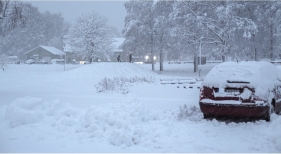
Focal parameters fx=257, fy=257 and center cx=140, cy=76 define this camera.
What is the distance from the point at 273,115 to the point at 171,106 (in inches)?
139

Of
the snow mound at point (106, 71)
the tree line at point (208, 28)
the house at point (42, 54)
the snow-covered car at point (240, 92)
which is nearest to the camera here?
the snow-covered car at point (240, 92)

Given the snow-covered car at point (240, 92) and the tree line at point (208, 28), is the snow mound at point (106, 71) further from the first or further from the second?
the snow-covered car at point (240, 92)

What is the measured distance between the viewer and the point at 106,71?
26.9 metres

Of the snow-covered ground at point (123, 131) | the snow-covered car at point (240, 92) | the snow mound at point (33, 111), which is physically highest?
the snow-covered car at point (240, 92)

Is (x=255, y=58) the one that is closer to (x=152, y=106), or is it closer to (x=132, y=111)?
(x=152, y=106)

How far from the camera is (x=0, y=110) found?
27.0ft

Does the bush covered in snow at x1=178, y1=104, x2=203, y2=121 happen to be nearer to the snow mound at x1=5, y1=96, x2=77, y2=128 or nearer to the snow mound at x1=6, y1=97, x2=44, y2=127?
the snow mound at x1=5, y1=96, x2=77, y2=128

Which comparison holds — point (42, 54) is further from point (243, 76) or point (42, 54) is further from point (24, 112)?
point (243, 76)

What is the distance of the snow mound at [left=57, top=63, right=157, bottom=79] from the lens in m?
25.7

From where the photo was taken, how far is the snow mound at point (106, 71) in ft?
84.3

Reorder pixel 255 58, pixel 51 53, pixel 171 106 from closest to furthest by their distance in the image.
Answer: pixel 171 106 → pixel 255 58 → pixel 51 53

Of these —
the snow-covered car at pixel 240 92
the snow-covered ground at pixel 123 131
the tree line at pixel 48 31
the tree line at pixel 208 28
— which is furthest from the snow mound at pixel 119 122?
the tree line at pixel 208 28

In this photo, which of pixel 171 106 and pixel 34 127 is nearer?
pixel 34 127

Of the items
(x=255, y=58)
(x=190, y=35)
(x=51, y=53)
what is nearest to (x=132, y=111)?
(x=190, y=35)
